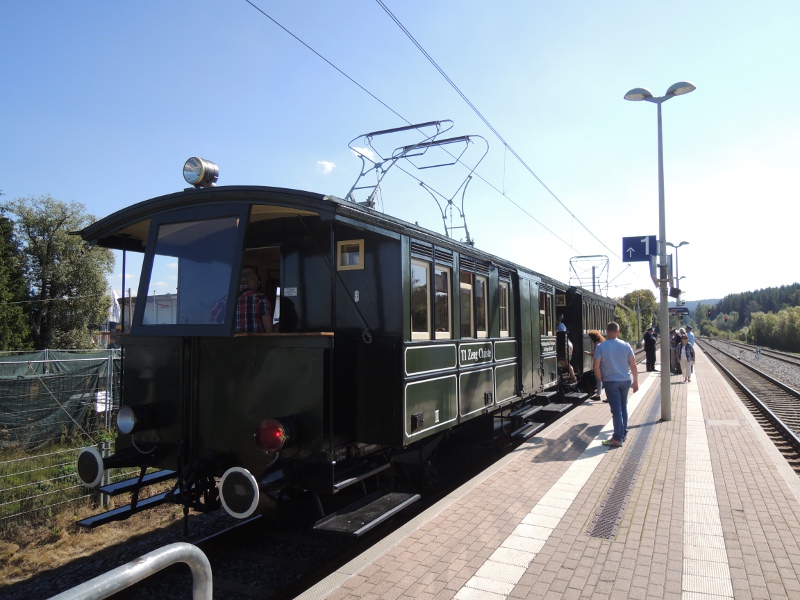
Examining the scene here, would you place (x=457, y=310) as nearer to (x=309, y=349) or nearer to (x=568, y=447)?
(x=309, y=349)

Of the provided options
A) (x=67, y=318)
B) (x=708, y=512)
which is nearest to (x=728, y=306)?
(x=67, y=318)

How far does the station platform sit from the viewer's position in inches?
153

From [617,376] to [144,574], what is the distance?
25.0 ft

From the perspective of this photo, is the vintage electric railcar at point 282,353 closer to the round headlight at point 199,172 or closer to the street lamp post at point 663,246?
the round headlight at point 199,172

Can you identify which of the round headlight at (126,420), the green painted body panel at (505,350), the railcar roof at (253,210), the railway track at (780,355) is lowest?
the railway track at (780,355)

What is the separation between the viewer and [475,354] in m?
7.26

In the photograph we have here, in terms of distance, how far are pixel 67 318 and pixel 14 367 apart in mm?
28401

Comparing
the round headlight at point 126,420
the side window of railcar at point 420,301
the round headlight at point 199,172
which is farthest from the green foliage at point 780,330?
the round headlight at point 126,420

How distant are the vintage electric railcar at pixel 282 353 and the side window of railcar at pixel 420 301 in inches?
0.8

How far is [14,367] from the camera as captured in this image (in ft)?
35.9

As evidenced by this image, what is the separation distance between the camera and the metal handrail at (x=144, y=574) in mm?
1907

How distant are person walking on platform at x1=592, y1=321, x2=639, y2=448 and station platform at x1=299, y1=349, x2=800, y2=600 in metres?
0.30

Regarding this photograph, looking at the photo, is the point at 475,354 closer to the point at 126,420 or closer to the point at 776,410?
the point at 126,420

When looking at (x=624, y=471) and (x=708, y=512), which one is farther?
(x=624, y=471)
